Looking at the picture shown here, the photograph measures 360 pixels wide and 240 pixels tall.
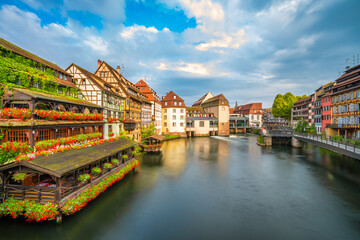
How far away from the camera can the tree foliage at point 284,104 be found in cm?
8875

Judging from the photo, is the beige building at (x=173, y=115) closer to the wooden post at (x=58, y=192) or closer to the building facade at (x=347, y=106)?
the building facade at (x=347, y=106)

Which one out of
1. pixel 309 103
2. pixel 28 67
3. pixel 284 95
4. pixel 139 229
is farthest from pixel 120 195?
pixel 284 95

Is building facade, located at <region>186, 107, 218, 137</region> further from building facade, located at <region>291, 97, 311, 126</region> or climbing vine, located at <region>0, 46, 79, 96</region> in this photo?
climbing vine, located at <region>0, 46, 79, 96</region>

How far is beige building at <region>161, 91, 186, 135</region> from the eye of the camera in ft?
228

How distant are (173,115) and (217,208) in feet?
180

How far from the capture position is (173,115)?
229 ft

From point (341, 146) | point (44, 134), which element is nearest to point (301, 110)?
point (341, 146)

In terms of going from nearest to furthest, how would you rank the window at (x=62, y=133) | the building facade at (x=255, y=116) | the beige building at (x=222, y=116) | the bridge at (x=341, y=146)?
the window at (x=62, y=133) → the bridge at (x=341, y=146) → the beige building at (x=222, y=116) → the building facade at (x=255, y=116)

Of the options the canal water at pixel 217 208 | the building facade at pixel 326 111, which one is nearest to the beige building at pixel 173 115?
the canal water at pixel 217 208

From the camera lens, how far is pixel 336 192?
19.4 metres

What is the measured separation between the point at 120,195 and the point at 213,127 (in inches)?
2479

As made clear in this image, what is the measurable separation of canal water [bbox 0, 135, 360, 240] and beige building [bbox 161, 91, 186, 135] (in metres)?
42.6

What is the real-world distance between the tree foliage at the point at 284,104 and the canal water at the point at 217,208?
224 feet

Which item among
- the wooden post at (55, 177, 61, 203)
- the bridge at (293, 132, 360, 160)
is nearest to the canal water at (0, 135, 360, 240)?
the wooden post at (55, 177, 61, 203)
